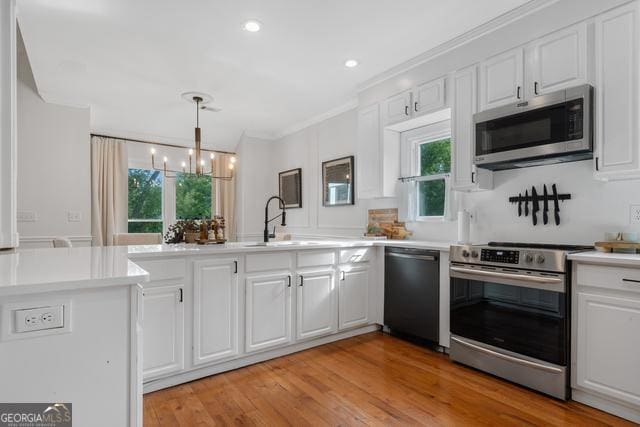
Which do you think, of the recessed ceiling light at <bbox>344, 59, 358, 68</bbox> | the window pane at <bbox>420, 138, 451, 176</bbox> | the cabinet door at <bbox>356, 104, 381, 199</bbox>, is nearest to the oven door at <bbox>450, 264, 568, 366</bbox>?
the window pane at <bbox>420, 138, 451, 176</bbox>

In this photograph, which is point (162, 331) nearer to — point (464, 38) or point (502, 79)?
point (502, 79)

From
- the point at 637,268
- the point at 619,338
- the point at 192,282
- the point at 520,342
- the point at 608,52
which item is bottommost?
the point at 520,342

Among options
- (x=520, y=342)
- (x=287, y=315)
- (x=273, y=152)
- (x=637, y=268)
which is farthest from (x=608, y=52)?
(x=273, y=152)

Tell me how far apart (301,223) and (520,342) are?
3653 millimetres

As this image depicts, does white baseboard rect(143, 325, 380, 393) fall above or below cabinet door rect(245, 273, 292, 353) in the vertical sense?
below

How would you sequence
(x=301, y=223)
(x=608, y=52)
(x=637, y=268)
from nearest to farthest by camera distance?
(x=637, y=268)
(x=608, y=52)
(x=301, y=223)

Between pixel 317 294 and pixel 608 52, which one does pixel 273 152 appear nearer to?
pixel 317 294

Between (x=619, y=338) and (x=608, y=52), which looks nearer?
(x=619, y=338)

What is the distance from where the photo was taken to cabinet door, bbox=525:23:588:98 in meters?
2.38

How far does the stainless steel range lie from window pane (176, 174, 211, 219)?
4524 millimetres

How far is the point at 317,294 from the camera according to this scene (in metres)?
3.11

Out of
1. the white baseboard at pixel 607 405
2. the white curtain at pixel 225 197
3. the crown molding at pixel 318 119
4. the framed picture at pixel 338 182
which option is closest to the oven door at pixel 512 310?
the white baseboard at pixel 607 405

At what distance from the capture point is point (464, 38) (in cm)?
306

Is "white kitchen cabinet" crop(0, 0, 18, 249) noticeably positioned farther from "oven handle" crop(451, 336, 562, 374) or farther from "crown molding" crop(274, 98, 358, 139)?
"crown molding" crop(274, 98, 358, 139)
